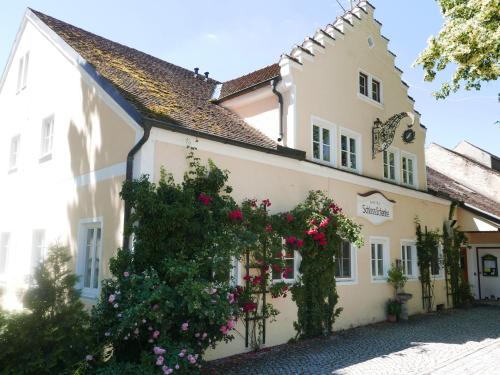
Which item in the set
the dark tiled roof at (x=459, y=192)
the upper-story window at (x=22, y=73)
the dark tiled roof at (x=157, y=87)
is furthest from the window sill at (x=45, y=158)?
the dark tiled roof at (x=459, y=192)

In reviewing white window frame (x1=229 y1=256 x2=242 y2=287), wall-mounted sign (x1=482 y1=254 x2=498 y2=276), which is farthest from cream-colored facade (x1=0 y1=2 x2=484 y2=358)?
wall-mounted sign (x1=482 y1=254 x2=498 y2=276)

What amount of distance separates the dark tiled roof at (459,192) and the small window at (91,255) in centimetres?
1409

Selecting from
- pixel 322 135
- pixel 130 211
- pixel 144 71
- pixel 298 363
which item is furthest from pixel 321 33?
pixel 298 363

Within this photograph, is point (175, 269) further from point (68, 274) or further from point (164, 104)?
point (164, 104)

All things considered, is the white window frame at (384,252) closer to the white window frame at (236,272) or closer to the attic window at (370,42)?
the white window frame at (236,272)

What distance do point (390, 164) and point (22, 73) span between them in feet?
42.7

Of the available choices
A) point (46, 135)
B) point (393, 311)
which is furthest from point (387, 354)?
point (46, 135)

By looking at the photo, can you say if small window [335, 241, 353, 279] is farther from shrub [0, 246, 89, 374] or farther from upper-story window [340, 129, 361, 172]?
shrub [0, 246, 89, 374]

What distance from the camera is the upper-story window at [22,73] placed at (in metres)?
13.9

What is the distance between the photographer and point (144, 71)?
12.6 metres

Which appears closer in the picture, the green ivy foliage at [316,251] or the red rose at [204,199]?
the red rose at [204,199]

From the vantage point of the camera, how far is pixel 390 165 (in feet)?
51.0

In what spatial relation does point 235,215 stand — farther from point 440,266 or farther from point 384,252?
point 440,266

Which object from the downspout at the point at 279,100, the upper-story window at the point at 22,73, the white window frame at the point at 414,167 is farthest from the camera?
the white window frame at the point at 414,167
